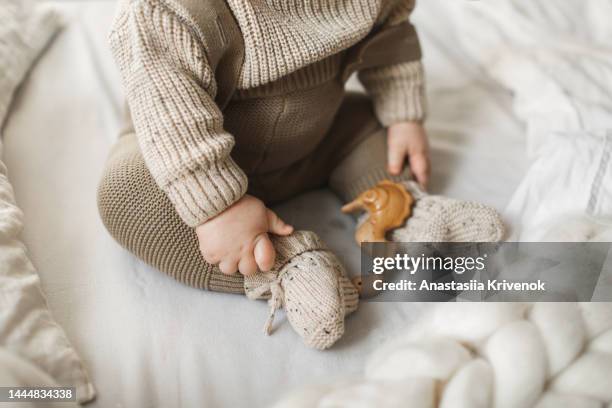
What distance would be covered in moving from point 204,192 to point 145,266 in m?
0.14

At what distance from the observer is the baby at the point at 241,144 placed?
0.57 meters

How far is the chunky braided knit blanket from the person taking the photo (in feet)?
1.42

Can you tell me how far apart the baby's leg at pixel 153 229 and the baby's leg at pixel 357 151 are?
0.23 metres

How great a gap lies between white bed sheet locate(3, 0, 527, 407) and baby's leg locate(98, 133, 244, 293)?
22 mm

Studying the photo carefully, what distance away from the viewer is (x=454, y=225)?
0.69 m

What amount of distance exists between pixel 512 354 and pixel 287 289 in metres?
0.23

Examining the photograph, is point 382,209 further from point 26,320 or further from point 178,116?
point 26,320

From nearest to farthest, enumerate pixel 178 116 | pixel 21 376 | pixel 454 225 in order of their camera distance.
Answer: pixel 21 376, pixel 178 116, pixel 454 225

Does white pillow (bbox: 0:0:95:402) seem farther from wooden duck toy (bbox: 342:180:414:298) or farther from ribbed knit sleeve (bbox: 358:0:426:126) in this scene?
ribbed knit sleeve (bbox: 358:0:426:126)

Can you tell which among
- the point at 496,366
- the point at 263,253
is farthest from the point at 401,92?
the point at 496,366

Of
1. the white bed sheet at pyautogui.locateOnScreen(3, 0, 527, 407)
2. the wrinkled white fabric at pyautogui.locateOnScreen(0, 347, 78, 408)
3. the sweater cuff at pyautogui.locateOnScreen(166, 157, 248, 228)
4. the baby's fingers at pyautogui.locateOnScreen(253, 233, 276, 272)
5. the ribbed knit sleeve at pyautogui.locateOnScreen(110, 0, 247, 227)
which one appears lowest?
the white bed sheet at pyautogui.locateOnScreen(3, 0, 527, 407)

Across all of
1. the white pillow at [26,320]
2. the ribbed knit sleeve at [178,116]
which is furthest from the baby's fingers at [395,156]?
the white pillow at [26,320]

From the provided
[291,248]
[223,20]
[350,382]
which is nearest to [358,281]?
[291,248]

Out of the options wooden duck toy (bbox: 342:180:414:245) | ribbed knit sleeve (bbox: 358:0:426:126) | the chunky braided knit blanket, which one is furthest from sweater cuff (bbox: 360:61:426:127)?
the chunky braided knit blanket
